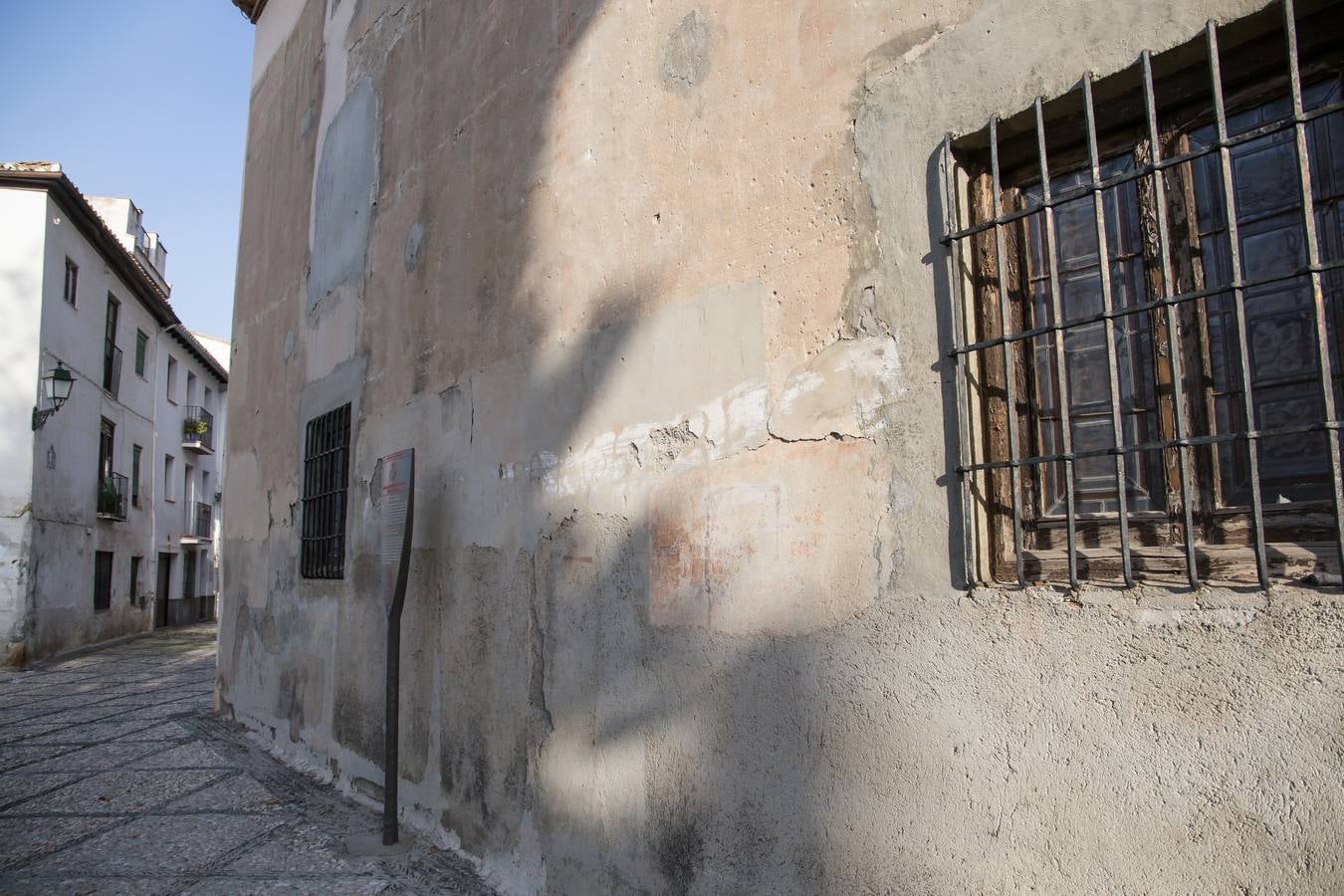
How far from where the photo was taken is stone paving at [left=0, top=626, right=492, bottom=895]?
3742 mm

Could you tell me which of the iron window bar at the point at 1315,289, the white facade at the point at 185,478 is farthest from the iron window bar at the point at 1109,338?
the white facade at the point at 185,478

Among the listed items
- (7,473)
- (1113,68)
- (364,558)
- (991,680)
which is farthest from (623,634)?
(7,473)

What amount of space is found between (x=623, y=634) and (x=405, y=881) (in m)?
1.52

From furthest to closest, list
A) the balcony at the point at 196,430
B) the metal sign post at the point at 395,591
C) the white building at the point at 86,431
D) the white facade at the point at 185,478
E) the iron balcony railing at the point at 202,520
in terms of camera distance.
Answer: the iron balcony railing at the point at 202,520 → the balcony at the point at 196,430 → the white facade at the point at 185,478 → the white building at the point at 86,431 → the metal sign post at the point at 395,591

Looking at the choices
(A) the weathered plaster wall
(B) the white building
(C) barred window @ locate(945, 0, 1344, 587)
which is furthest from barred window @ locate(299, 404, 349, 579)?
(B) the white building

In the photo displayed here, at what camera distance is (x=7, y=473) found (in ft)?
46.9

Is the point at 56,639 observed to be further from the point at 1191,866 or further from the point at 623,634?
the point at 1191,866

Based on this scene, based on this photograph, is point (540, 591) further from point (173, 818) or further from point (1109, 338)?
point (173, 818)

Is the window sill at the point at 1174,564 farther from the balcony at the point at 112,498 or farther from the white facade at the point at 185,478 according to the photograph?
the white facade at the point at 185,478

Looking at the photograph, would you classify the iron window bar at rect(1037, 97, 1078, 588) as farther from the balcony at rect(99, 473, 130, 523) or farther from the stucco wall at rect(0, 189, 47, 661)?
Answer: the balcony at rect(99, 473, 130, 523)

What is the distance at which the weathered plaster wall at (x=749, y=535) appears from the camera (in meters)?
1.75

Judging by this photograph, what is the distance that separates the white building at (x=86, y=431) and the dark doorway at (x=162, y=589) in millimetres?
48

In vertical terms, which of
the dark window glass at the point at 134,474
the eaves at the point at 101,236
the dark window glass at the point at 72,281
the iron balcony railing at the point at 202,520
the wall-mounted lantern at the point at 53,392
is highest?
the eaves at the point at 101,236

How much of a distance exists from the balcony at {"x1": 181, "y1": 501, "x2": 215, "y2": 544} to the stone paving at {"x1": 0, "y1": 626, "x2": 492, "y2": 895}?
17246 millimetres
